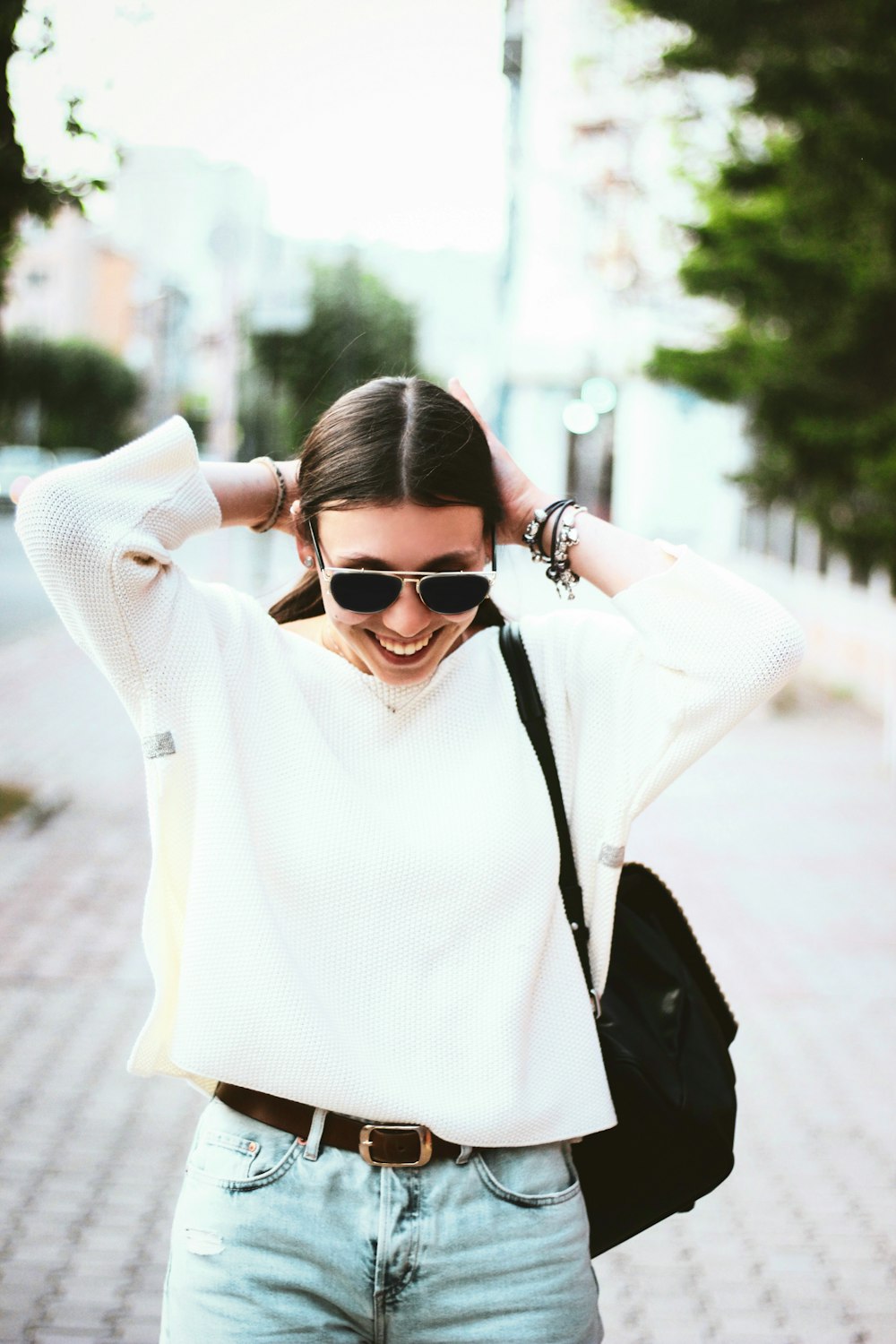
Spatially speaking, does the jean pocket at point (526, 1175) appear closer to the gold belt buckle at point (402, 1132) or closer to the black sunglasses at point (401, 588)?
the gold belt buckle at point (402, 1132)

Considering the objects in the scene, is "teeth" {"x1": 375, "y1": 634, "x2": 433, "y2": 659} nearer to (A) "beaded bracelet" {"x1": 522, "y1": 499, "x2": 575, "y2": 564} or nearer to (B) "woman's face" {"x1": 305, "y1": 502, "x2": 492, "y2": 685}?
(B) "woman's face" {"x1": 305, "y1": 502, "x2": 492, "y2": 685}

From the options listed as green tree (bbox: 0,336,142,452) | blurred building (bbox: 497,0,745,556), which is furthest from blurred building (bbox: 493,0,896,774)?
green tree (bbox: 0,336,142,452)

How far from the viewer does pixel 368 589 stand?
1679mm

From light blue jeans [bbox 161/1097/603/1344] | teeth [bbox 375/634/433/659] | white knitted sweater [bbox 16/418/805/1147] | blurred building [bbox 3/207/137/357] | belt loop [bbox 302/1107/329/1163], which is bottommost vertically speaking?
blurred building [bbox 3/207/137/357]

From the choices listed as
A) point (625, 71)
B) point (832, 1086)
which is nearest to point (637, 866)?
point (832, 1086)

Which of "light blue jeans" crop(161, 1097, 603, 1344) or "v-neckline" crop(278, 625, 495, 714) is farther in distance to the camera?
"v-neckline" crop(278, 625, 495, 714)

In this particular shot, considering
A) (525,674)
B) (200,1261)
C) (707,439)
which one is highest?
(525,674)

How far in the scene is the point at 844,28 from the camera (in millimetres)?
11367

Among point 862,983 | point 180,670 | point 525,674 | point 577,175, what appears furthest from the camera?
point 577,175

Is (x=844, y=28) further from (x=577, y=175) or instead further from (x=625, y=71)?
(x=577, y=175)

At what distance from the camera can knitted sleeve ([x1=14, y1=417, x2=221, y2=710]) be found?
1.65 m

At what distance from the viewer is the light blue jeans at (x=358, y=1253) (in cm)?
156

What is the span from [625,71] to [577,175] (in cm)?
606

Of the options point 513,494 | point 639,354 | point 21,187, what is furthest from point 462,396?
point 639,354
